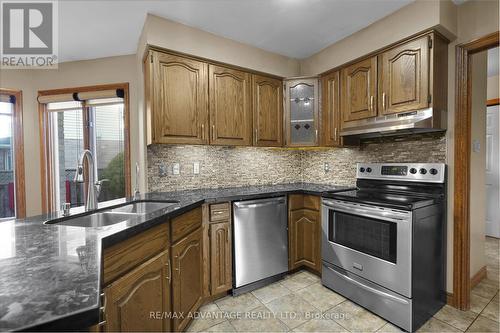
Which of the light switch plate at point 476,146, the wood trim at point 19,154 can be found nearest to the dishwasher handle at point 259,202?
the light switch plate at point 476,146

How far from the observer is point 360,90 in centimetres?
243

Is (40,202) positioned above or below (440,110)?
below

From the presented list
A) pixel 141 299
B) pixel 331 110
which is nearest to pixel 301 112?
pixel 331 110

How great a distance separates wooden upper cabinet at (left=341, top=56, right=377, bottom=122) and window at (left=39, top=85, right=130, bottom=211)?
8.48 ft

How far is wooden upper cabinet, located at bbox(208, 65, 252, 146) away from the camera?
2.46 metres

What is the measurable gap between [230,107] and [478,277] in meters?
2.99

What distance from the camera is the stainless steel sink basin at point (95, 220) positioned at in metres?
1.48

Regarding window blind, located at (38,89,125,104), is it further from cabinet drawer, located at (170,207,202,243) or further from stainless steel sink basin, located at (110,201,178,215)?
cabinet drawer, located at (170,207,202,243)

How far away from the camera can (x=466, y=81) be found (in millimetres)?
2021

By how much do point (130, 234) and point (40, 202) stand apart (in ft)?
9.39

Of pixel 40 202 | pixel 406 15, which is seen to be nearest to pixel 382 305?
pixel 406 15

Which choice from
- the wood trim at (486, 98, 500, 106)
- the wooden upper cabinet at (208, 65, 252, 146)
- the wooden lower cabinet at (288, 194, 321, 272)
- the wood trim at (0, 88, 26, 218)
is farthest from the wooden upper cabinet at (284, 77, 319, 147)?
the wood trim at (0, 88, 26, 218)

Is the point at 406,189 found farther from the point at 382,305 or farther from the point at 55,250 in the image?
the point at 55,250

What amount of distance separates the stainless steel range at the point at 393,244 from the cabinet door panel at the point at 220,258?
3.06ft
